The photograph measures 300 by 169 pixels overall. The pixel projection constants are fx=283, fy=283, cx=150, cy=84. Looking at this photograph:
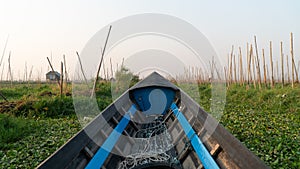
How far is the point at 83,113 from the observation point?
6.06m

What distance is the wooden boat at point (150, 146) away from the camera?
1649 mm

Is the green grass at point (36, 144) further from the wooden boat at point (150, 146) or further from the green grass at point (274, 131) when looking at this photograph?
the green grass at point (274, 131)

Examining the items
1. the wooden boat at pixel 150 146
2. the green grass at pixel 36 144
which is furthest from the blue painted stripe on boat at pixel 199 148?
the green grass at pixel 36 144

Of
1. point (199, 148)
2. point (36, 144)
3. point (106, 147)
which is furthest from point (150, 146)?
point (36, 144)

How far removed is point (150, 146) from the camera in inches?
123

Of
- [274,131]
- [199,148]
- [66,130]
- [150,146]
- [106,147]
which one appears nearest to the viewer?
[199,148]

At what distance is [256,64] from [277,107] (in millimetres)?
4632

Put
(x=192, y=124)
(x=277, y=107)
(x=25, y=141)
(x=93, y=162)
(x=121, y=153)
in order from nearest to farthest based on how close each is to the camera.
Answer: (x=93, y=162)
(x=121, y=153)
(x=192, y=124)
(x=25, y=141)
(x=277, y=107)

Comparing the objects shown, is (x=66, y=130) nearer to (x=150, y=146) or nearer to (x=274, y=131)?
(x=150, y=146)

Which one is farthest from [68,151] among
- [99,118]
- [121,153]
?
[121,153]

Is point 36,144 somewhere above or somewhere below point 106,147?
below

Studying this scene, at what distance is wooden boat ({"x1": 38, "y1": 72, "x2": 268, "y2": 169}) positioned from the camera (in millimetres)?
1649

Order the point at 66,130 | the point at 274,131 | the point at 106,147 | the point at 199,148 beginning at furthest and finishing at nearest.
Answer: the point at 66,130
the point at 274,131
the point at 106,147
the point at 199,148

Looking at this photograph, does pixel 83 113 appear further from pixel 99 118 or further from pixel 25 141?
pixel 99 118
